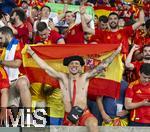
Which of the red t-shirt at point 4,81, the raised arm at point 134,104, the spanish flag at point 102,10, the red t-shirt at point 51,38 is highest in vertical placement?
the spanish flag at point 102,10

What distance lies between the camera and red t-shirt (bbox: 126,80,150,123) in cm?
948

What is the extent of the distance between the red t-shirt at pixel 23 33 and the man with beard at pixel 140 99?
132 inches

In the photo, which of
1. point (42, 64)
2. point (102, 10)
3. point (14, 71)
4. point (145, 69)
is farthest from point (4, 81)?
point (102, 10)

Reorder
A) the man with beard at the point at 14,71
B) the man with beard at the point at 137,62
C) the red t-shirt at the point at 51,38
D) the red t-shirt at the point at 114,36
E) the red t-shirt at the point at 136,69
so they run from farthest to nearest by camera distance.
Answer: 1. the red t-shirt at the point at 114,36
2. the red t-shirt at the point at 51,38
3. the red t-shirt at the point at 136,69
4. the man with beard at the point at 137,62
5. the man with beard at the point at 14,71

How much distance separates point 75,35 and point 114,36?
85 centimetres

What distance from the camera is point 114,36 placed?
11.9 m

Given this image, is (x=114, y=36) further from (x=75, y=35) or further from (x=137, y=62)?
(x=137, y=62)

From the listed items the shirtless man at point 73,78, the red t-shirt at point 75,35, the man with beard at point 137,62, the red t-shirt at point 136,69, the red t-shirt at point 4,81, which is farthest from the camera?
the red t-shirt at point 75,35

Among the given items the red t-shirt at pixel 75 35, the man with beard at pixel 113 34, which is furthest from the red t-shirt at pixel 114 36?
the red t-shirt at pixel 75 35

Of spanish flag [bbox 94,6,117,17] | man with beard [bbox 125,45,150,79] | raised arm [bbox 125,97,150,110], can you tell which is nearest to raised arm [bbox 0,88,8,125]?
raised arm [bbox 125,97,150,110]

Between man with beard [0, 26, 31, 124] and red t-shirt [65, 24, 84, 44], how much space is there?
8.27ft

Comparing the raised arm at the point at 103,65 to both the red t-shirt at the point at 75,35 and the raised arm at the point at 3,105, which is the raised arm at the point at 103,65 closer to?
the raised arm at the point at 3,105

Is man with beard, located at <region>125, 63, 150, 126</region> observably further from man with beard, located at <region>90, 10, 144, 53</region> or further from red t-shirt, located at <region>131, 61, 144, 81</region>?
man with beard, located at <region>90, 10, 144, 53</region>

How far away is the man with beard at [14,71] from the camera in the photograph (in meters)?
9.17
